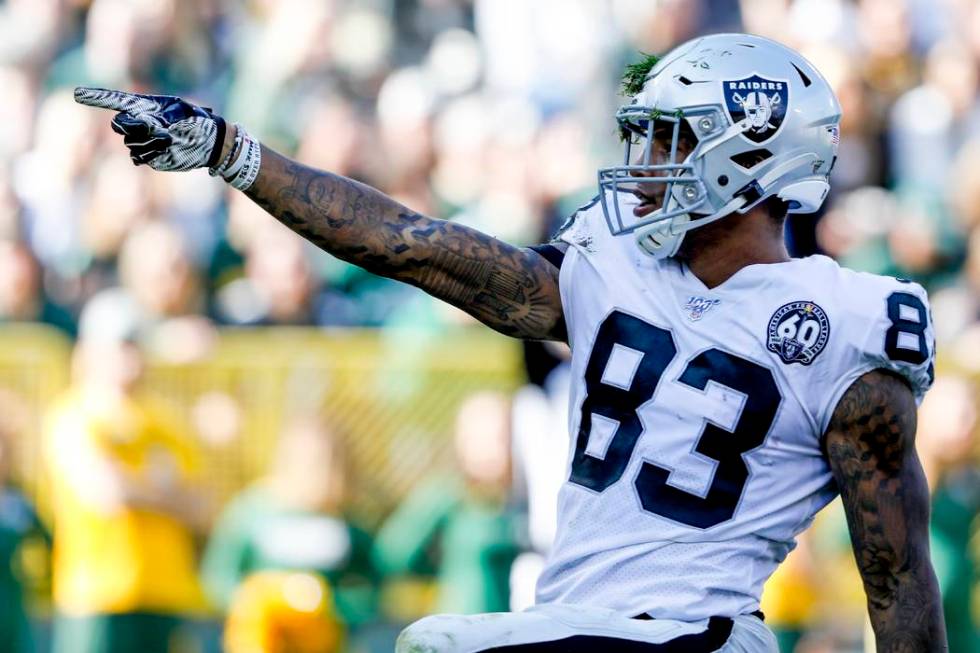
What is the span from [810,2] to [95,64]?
139 inches

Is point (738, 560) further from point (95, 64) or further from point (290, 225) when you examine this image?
point (95, 64)

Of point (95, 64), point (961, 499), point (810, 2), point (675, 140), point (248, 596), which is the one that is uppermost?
point (810, 2)

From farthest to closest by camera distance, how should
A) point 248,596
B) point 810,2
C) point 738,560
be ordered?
point 810,2 < point 248,596 < point 738,560

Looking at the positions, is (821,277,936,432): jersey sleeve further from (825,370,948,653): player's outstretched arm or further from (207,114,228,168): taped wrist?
(207,114,228,168): taped wrist

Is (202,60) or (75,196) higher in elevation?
(202,60)

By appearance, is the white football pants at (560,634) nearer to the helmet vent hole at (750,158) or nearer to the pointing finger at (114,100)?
the helmet vent hole at (750,158)

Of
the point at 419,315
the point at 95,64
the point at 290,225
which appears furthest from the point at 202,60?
the point at 290,225

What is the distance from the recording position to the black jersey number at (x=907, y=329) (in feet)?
11.5

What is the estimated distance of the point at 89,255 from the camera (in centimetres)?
779

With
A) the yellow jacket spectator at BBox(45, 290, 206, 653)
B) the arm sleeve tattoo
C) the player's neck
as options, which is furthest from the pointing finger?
the yellow jacket spectator at BBox(45, 290, 206, 653)

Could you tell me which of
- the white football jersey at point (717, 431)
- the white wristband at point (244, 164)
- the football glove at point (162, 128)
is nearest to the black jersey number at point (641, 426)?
the white football jersey at point (717, 431)

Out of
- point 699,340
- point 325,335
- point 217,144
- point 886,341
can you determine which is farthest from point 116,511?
point 886,341

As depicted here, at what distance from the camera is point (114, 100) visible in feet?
11.2

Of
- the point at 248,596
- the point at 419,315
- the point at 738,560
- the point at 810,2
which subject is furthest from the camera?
the point at 810,2
